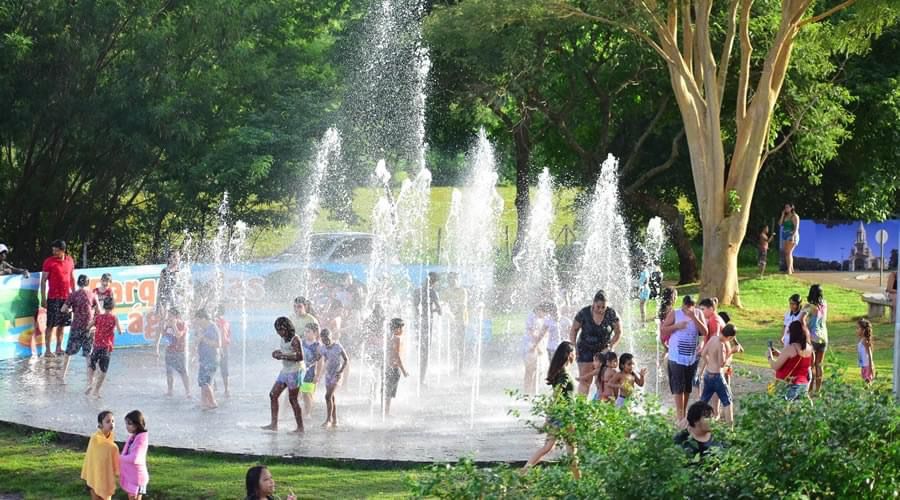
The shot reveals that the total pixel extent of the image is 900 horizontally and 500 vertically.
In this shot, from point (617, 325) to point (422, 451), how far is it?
2.59 metres

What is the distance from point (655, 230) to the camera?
118ft

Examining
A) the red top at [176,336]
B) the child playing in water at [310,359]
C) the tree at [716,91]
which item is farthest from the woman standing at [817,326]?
the tree at [716,91]

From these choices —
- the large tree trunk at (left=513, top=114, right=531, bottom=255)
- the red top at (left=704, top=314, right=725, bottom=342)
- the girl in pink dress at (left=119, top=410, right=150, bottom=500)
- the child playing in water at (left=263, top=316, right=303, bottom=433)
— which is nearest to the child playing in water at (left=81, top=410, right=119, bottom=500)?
the girl in pink dress at (left=119, top=410, right=150, bottom=500)

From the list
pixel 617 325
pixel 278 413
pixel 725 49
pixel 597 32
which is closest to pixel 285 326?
pixel 278 413

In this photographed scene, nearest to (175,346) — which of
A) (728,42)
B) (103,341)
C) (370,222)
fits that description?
(103,341)

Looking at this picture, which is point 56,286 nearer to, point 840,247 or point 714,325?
point 714,325

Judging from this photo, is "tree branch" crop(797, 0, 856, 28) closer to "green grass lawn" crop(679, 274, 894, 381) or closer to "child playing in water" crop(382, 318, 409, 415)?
"green grass lawn" crop(679, 274, 894, 381)

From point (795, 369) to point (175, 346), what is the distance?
25.8 ft

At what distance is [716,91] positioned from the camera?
2752 centimetres

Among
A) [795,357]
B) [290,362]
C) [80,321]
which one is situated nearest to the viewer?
[795,357]

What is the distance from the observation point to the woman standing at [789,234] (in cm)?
3303

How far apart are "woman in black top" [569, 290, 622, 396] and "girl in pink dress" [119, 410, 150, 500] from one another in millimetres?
5261

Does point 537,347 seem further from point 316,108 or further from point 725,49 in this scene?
point 316,108

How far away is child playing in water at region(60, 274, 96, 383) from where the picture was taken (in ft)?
64.8
